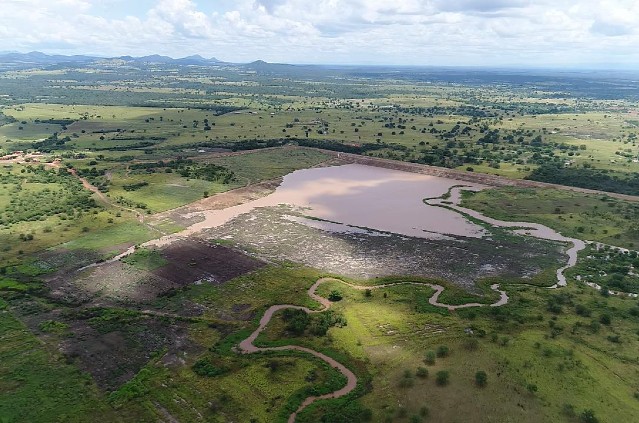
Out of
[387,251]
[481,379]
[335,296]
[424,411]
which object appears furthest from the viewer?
[387,251]

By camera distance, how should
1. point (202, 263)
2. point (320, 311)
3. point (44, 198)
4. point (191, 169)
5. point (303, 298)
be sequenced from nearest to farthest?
point (320, 311), point (303, 298), point (202, 263), point (44, 198), point (191, 169)

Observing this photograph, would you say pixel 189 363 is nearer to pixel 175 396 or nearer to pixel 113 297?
pixel 175 396

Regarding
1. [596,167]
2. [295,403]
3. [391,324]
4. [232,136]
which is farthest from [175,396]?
[232,136]

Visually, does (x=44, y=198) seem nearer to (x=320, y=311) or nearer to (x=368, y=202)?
(x=368, y=202)

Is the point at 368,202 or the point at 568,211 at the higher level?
the point at 568,211

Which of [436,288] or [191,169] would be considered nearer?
[436,288]

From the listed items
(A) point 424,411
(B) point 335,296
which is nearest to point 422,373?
(A) point 424,411

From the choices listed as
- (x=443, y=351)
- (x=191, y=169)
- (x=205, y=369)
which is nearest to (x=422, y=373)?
(x=443, y=351)

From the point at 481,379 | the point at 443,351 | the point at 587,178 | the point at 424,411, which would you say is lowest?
the point at 424,411
